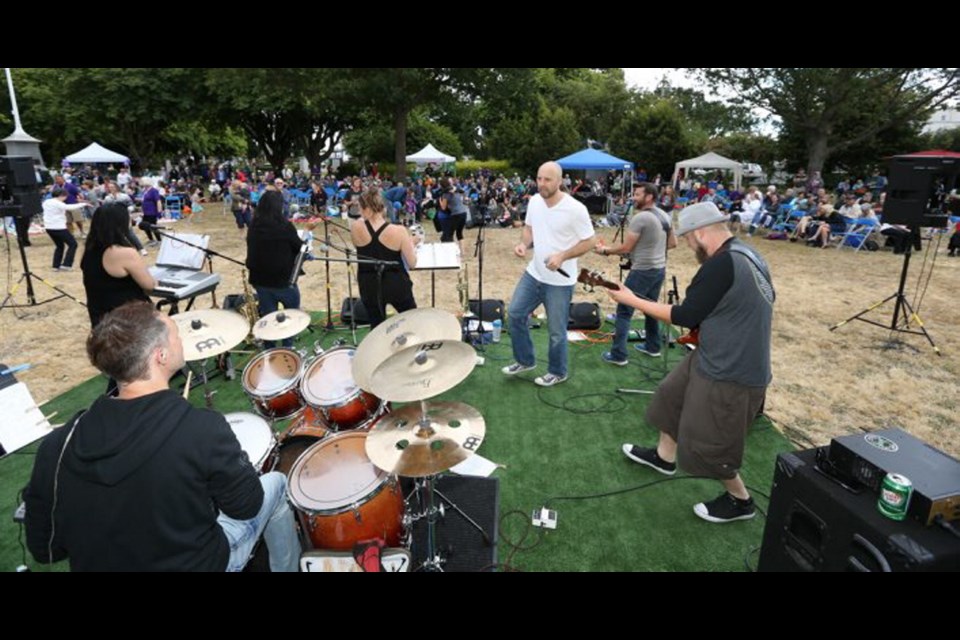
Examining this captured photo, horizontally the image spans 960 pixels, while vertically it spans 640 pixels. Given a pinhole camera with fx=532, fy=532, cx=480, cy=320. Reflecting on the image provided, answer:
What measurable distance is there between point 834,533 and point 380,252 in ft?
13.7

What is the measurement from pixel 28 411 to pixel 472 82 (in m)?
19.2

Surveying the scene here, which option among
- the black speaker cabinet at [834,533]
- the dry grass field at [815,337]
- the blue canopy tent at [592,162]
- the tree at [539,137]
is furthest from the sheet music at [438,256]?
the tree at [539,137]

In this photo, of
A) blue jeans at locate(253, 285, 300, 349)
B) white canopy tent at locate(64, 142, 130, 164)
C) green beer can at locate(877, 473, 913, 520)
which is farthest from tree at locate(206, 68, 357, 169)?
green beer can at locate(877, 473, 913, 520)

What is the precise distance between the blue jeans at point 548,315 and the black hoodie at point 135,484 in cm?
366

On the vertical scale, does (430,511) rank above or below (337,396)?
below

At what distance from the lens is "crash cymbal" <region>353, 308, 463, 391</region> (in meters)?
3.07

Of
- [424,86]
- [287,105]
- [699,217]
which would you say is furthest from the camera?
[287,105]

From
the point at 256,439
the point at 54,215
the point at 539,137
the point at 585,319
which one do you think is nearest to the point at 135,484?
the point at 256,439

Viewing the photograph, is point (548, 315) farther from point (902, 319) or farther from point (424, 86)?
point (424, 86)

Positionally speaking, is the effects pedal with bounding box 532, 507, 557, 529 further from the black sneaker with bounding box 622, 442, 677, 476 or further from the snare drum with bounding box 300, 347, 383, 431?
the snare drum with bounding box 300, 347, 383, 431

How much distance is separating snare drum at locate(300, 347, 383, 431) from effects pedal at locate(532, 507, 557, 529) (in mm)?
1390

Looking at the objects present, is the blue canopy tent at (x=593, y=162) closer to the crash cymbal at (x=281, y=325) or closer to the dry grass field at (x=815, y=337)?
the dry grass field at (x=815, y=337)

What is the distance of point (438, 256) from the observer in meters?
6.15
